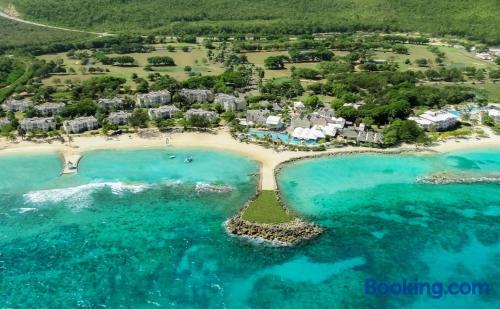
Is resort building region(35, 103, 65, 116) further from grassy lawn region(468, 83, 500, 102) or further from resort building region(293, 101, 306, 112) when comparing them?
grassy lawn region(468, 83, 500, 102)

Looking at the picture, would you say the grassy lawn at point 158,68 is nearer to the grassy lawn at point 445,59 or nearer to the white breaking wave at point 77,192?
the white breaking wave at point 77,192

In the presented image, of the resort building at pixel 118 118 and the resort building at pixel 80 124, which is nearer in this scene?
the resort building at pixel 80 124

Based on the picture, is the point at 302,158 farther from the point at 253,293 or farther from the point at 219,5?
the point at 219,5

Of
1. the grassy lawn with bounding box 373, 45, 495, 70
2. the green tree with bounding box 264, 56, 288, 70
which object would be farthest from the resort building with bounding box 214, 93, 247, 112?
the grassy lawn with bounding box 373, 45, 495, 70

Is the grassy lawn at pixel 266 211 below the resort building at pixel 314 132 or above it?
below

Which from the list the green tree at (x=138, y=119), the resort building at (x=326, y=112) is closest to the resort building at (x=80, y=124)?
the green tree at (x=138, y=119)

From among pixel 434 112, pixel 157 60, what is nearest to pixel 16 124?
pixel 157 60
